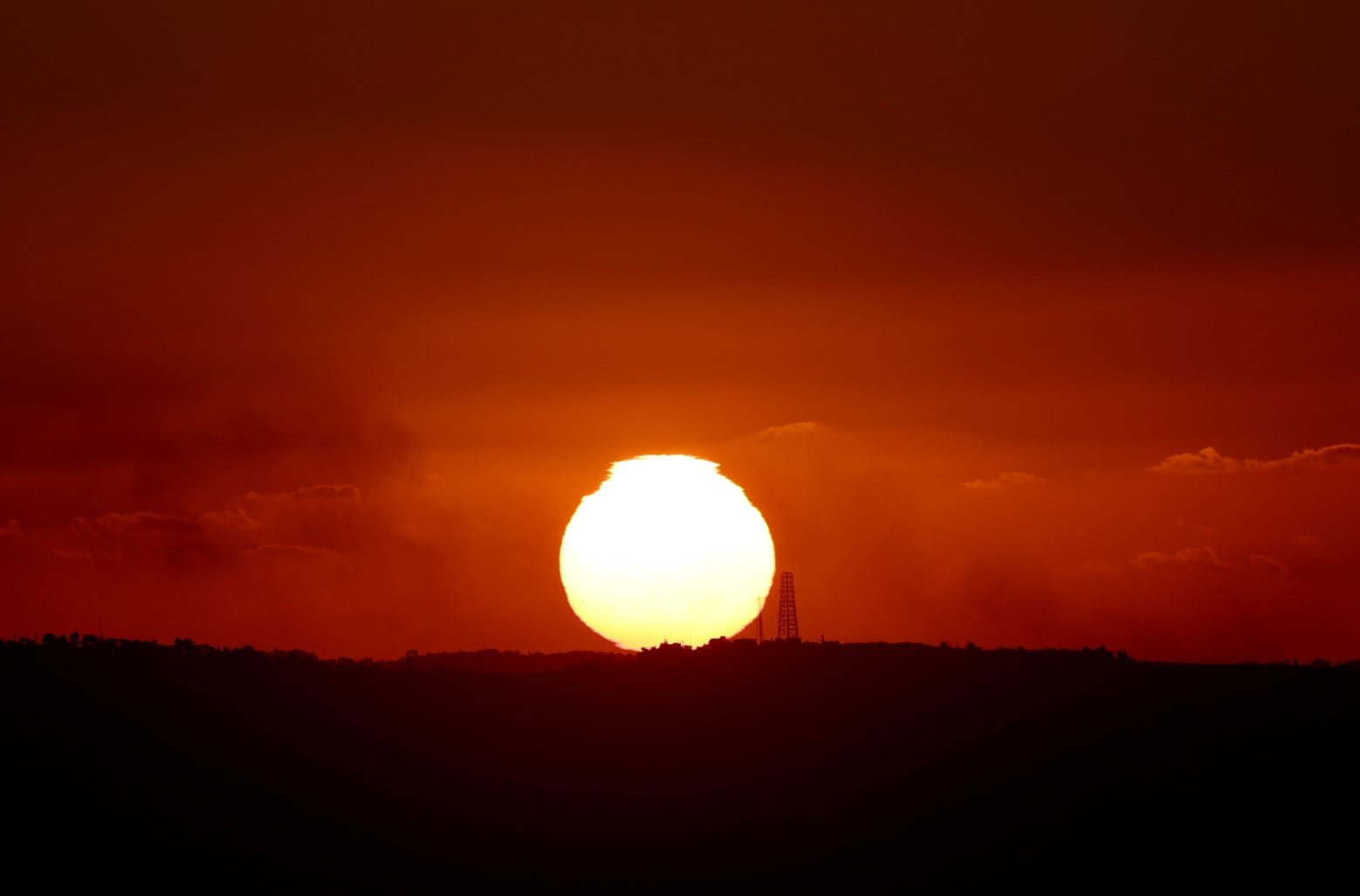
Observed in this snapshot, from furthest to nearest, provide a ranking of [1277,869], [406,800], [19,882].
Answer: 1. [406,800]
2. [1277,869]
3. [19,882]

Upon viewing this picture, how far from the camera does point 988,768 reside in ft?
274

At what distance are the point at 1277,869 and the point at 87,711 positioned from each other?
163 feet

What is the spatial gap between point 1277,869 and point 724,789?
24419mm

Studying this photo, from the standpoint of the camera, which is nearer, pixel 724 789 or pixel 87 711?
pixel 87 711

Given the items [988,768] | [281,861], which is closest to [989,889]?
[988,768]

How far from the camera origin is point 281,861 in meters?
76.1

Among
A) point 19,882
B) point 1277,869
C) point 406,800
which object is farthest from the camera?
point 406,800

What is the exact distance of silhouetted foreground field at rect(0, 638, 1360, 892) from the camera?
76.3 m

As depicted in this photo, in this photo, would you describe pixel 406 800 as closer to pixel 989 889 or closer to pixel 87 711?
pixel 87 711

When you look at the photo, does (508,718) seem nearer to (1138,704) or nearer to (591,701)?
(591,701)

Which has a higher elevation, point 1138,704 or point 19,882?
point 1138,704

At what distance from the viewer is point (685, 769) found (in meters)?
87.2

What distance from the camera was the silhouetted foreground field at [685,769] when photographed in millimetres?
76312

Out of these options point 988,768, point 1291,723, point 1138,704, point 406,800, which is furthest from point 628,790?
point 1291,723
